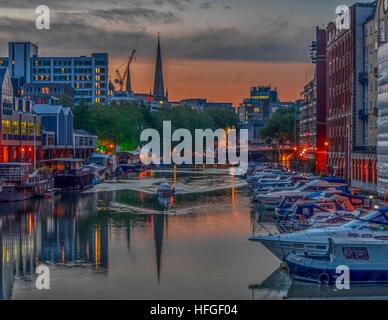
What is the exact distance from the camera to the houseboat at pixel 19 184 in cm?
6788

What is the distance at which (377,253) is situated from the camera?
3250cm

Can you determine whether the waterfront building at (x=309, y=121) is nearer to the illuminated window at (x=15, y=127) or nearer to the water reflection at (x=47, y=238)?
the illuminated window at (x=15, y=127)

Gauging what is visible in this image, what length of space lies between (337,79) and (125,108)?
85.4 meters

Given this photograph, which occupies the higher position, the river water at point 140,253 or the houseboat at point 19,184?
the houseboat at point 19,184

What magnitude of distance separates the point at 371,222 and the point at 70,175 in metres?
56.8

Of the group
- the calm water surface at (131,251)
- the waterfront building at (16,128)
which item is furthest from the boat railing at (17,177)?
the waterfront building at (16,128)

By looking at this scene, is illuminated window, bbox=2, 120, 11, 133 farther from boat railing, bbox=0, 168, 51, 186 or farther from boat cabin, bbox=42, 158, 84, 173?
boat railing, bbox=0, 168, 51, 186

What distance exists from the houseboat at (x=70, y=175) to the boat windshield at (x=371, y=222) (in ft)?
181

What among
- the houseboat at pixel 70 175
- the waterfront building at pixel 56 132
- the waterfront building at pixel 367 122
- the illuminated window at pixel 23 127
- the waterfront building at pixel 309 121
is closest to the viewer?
the waterfront building at pixel 367 122

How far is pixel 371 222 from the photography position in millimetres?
34688

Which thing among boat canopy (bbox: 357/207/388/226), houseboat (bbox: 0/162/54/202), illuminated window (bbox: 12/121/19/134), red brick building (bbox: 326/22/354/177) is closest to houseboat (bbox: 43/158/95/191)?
illuminated window (bbox: 12/121/19/134)

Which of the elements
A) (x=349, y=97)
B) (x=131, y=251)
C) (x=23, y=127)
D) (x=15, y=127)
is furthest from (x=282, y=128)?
(x=131, y=251)
